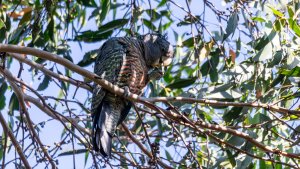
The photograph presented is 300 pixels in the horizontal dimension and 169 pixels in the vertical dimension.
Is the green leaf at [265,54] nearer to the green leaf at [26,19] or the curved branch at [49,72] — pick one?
the curved branch at [49,72]

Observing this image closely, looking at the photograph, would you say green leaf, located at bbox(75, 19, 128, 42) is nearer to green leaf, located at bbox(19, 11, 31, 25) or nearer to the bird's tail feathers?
green leaf, located at bbox(19, 11, 31, 25)

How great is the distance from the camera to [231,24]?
3.24m

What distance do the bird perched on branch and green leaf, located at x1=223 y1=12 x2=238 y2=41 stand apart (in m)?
0.52

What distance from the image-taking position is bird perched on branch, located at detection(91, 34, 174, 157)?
332 centimetres

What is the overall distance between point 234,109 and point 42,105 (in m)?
1.01

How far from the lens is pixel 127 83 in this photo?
353 cm

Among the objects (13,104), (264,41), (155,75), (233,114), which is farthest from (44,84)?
(264,41)

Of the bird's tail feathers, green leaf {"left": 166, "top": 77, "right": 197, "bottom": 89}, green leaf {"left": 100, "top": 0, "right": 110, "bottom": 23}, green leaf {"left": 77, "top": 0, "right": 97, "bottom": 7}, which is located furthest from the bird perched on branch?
green leaf {"left": 77, "top": 0, "right": 97, "bottom": 7}

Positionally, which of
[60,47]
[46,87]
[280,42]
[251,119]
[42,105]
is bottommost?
[251,119]

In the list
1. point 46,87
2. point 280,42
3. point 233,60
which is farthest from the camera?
point 46,87

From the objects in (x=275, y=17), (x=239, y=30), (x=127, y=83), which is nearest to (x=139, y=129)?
(x=127, y=83)

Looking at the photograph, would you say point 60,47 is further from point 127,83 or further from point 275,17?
point 275,17

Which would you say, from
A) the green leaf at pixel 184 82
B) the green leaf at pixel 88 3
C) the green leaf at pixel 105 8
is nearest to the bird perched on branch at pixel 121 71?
the green leaf at pixel 184 82

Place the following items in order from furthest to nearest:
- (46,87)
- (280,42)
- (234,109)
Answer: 1. (46,87)
2. (234,109)
3. (280,42)
